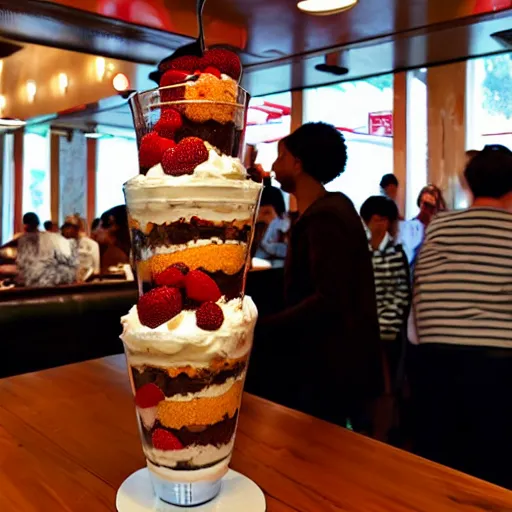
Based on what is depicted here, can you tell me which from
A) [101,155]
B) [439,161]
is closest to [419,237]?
[439,161]

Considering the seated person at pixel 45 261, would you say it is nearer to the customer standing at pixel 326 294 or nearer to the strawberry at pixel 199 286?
the customer standing at pixel 326 294

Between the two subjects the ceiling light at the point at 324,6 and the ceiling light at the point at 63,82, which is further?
the ceiling light at the point at 63,82

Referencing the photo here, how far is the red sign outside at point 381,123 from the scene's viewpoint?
584cm

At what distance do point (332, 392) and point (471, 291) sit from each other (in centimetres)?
64

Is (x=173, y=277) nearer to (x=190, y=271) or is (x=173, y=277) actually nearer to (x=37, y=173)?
(x=190, y=271)

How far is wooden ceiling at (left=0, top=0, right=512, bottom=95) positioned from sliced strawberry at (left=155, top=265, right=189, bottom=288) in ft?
8.88

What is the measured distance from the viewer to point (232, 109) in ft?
3.21

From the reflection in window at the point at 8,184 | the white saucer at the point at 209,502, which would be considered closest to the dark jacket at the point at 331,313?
the white saucer at the point at 209,502

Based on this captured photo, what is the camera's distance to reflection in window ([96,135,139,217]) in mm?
7840

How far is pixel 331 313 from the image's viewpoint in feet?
6.47

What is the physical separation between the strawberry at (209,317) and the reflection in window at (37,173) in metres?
6.33

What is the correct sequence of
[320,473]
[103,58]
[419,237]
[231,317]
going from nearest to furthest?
1. [231,317]
2. [320,473]
3. [419,237]
4. [103,58]

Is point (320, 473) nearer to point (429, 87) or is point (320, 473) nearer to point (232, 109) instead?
point (232, 109)

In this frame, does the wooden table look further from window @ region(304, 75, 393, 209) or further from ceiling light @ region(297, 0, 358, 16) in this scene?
window @ region(304, 75, 393, 209)
